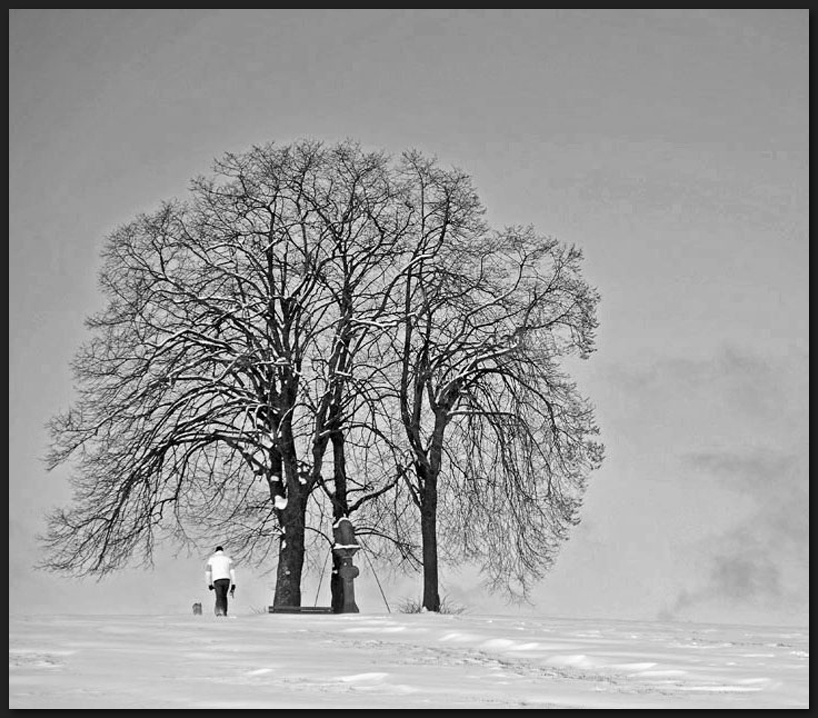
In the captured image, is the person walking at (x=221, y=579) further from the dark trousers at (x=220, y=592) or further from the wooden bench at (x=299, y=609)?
the wooden bench at (x=299, y=609)

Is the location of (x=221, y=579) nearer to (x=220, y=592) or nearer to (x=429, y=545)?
(x=220, y=592)

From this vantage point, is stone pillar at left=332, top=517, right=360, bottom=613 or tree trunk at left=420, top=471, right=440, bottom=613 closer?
stone pillar at left=332, top=517, right=360, bottom=613

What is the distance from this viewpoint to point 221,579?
27.2 metres

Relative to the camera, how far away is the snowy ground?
47.6 ft

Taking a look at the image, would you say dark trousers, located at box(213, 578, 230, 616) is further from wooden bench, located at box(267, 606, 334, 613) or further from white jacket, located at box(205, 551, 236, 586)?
wooden bench, located at box(267, 606, 334, 613)

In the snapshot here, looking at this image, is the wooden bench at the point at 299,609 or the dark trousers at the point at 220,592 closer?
the dark trousers at the point at 220,592

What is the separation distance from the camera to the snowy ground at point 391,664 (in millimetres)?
14500

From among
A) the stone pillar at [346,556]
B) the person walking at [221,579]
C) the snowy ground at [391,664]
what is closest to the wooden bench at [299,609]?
the stone pillar at [346,556]

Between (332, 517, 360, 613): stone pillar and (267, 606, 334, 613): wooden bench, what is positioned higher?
(332, 517, 360, 613): stone pillar

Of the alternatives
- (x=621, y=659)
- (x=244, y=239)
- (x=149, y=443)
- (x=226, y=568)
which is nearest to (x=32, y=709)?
(x=621, y=659)

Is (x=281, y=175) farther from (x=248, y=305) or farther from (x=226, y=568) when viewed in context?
(x=226, y=568)

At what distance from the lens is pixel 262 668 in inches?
659

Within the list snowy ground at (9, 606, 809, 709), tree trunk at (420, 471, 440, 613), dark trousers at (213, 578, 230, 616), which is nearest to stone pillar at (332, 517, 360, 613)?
tree trunk at (420, 471, 440, 613)

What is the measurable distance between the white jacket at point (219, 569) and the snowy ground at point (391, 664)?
2.74 m
